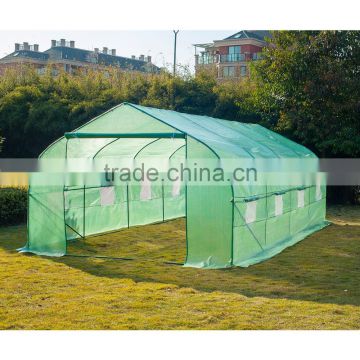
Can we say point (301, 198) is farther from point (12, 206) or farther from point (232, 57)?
point (232, 57)

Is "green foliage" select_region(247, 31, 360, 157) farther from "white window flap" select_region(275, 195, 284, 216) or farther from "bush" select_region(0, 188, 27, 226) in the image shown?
"bush" select_region(0, 188, 27, 226)

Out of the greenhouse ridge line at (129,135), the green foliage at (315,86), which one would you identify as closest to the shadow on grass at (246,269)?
the greenhouse ridge line at (129,135)

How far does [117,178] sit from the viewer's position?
14.3 m

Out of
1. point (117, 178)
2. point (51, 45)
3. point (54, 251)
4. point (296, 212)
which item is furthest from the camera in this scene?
point (51, 45)

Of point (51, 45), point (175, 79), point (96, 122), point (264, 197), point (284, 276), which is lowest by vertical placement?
point (284, 276)

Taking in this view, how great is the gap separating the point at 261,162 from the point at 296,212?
2106mm

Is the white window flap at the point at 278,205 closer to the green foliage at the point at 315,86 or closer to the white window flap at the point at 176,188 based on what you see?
the white window flap at the point at 176,188

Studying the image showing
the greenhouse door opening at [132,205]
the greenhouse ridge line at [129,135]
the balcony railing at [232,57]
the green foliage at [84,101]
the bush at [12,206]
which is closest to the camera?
the greenhouse ridge line at [129,135]

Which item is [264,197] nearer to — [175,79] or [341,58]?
[341,58]

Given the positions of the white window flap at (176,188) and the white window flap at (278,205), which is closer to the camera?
the white window flap at (278,205)

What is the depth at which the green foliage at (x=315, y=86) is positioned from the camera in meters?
18.5

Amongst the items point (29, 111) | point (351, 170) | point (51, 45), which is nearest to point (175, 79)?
point (29, 111)

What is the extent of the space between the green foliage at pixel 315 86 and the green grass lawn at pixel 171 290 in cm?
770

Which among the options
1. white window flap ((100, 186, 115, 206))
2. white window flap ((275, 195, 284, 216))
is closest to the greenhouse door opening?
white window flap ((100, 186, 115, 206))
